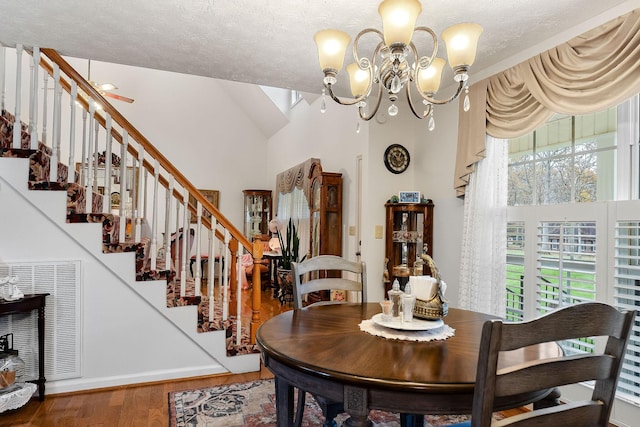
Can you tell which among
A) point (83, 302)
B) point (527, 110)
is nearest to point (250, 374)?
point (83, 302)

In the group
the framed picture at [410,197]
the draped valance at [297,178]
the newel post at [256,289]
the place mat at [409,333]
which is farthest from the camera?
the draped valance at [297,178]

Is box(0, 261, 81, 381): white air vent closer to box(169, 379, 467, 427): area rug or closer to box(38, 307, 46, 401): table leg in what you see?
box(38, 307, 46, 401): table leg

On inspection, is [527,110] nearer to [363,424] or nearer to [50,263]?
Answer: [363,424]

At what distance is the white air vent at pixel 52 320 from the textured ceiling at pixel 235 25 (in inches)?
62.7

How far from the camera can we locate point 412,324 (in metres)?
1.56

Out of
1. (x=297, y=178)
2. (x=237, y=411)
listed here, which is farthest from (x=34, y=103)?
(x=297, y=178)

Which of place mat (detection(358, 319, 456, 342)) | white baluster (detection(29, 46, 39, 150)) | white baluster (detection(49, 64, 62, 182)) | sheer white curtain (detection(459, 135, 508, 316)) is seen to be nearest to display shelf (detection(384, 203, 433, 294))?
sheer white curtain (detection(459, 135, 508, 316))

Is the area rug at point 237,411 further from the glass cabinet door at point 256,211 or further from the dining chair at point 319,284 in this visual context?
the glass cabinet door at point 256,211

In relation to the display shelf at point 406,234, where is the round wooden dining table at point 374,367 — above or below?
below

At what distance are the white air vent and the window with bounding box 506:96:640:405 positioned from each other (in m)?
3.19

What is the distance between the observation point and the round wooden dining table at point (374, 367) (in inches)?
42.0

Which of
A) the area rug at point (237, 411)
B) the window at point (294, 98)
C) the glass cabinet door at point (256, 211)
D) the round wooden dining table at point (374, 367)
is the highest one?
the window at point (294, 98)

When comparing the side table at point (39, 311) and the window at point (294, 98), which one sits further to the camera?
the window at point (294, 98)

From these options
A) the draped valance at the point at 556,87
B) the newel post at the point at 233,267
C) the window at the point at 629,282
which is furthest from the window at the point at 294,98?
the window at the point at 629,282
